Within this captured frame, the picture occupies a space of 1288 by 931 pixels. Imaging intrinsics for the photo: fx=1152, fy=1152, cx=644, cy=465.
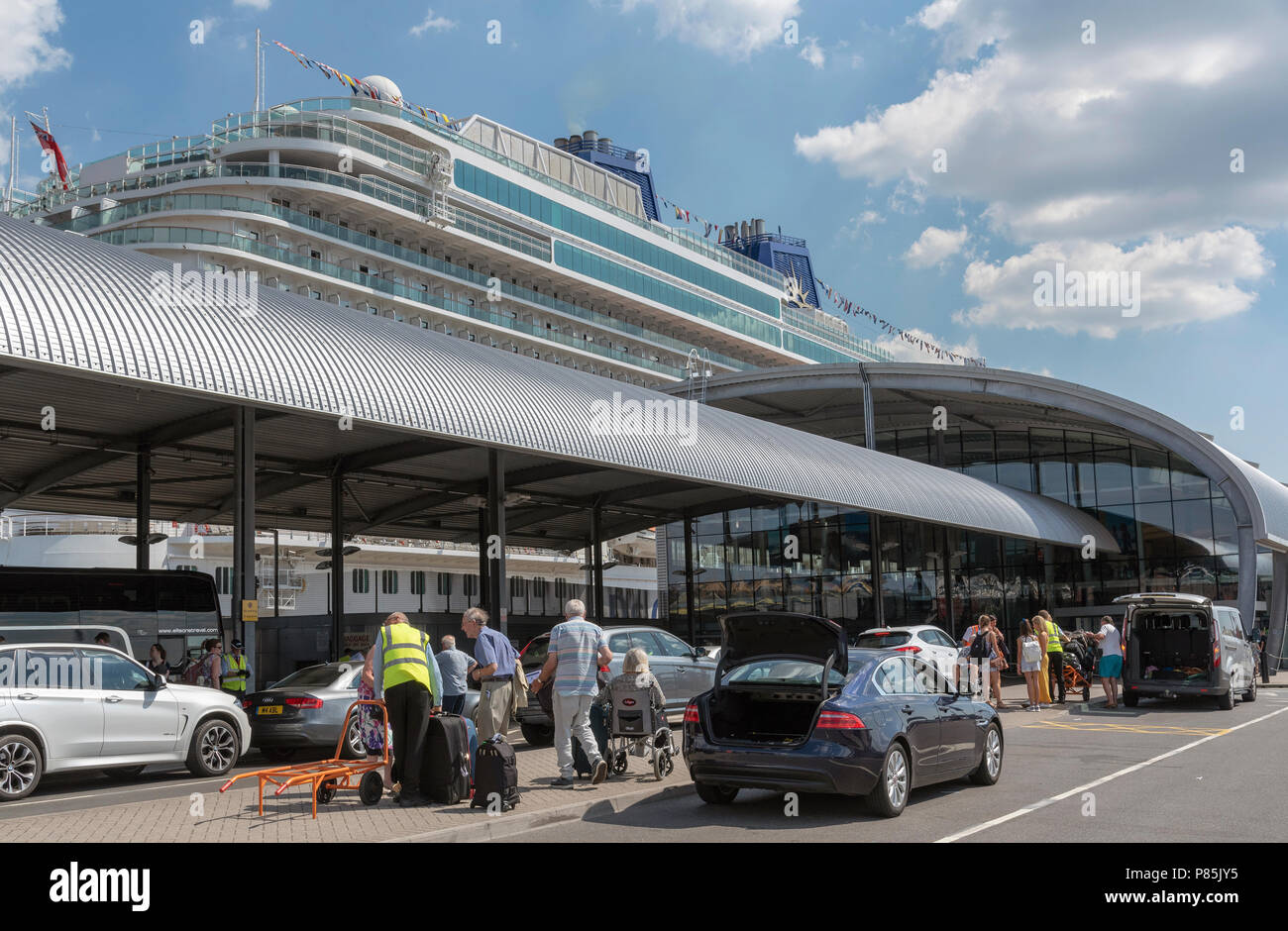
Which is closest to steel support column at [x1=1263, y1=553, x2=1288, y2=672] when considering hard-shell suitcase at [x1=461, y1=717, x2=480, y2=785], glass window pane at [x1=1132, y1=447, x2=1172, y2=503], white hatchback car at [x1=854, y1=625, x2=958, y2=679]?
glass window pane at [x1=1132, y1=447, x2=1172, y2=503]

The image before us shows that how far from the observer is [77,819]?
396 inches

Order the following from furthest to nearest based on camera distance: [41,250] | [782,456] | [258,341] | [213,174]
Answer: [213,174], [782,456], [258,341], [41,250]

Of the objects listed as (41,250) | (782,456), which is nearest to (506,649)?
(41,250)

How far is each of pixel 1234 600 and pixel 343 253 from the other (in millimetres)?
42680

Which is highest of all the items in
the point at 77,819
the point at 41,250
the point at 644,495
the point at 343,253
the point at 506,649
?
the point at 343,253

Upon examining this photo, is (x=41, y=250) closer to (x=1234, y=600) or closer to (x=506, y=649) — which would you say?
(x=506, y=649)

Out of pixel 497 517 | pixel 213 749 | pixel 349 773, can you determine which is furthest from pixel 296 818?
pixel 497 517

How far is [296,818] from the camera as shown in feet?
33.7

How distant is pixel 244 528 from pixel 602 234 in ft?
189

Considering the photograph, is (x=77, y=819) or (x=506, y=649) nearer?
(x=77, y=819)

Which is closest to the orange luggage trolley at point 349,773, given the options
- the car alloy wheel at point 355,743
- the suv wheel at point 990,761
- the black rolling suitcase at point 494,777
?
the black rolling suitcase at point 494,777

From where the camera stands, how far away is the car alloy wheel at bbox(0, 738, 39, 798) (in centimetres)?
1180

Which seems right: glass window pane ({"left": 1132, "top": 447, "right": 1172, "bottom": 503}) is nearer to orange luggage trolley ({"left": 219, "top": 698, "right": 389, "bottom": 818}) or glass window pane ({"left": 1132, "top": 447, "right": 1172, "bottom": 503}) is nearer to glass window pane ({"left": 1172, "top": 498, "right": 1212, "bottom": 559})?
glass window pane ({"left": 1172, "top": 498, "right": 1212, "bottom": 559})

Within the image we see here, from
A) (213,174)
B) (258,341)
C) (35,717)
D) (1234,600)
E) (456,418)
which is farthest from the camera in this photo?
(213,174)
